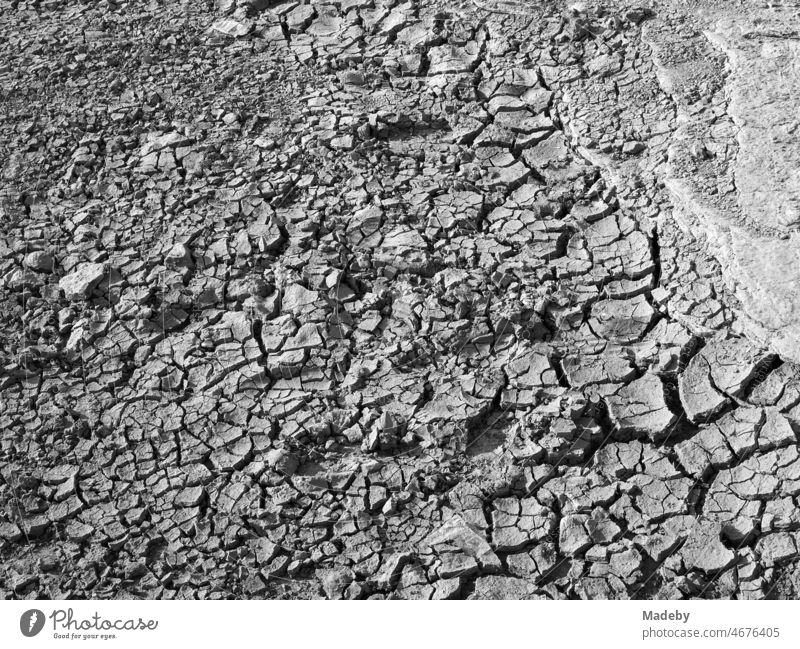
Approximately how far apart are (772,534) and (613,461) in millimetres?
501

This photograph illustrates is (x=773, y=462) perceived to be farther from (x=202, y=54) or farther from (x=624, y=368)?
(x=202, y=54)

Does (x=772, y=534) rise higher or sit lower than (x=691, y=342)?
lower

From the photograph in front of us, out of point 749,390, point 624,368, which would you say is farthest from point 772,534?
point 624,368

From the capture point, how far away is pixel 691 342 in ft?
10.6

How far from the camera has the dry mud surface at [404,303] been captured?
2.90m

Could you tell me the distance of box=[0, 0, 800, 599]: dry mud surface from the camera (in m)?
2.90
